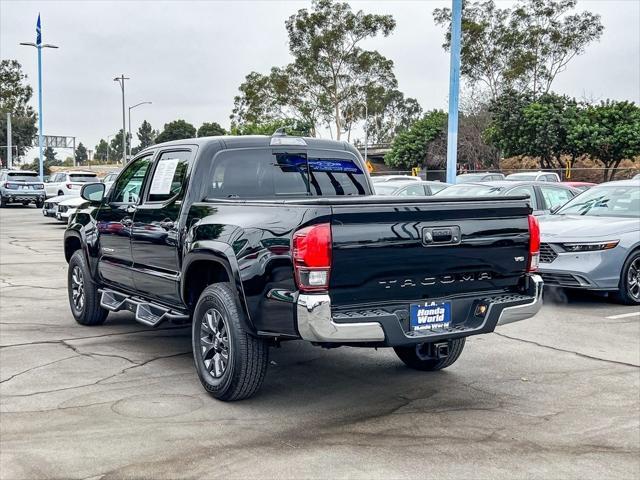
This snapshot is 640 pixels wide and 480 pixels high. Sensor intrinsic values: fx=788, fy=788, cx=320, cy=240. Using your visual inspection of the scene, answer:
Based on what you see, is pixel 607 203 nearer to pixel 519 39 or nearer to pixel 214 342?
pixel 214 342

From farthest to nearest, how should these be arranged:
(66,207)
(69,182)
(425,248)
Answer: (69,182) < (66,207) < (425,248)

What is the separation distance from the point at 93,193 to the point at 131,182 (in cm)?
73

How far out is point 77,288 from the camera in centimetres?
875

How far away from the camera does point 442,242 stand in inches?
210

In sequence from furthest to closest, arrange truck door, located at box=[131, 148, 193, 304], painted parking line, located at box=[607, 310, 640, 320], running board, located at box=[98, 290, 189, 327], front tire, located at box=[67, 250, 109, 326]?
painted parking line, located at box=[607, 310, 640, 320]
front tire, located at box=[67, 250, 109, 326]
running board, located at box=[98, 290, 189, 327]
truck door, located at box=[131, 148, 193, 304]

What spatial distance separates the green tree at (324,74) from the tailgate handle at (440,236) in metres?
48.5

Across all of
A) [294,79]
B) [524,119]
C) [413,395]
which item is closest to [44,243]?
[413,395]

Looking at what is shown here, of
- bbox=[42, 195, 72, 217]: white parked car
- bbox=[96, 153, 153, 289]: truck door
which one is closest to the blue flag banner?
bbox=[42, 195, 72, 217]: white parked car

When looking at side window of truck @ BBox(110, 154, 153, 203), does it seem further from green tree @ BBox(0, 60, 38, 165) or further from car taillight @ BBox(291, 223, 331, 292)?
green tree @ BBox(0, 60, 38, 165)

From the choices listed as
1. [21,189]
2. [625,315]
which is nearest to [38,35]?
[21,189]

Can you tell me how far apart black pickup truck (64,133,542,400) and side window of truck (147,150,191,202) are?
2 centimetres

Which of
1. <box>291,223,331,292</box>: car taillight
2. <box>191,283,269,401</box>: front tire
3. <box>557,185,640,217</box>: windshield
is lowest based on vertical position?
<box>191,283,269,401</box>: front tire

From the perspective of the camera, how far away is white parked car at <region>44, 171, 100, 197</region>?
1174 inches

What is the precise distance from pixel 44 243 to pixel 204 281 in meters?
13.8
